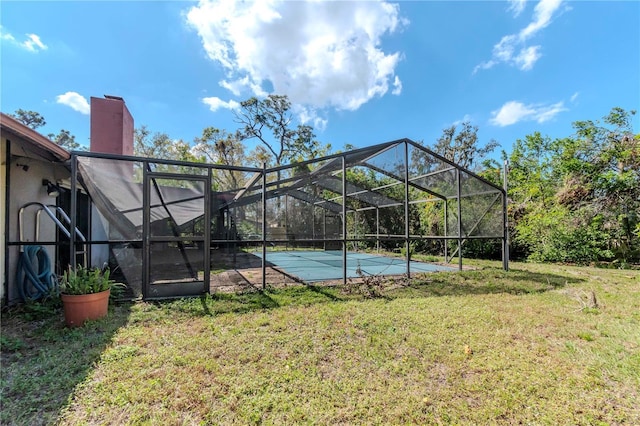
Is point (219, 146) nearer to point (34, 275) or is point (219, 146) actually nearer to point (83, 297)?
point (34, 275)

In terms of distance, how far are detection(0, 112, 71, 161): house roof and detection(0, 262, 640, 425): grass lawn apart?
82.2 inches

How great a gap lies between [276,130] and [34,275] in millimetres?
20288

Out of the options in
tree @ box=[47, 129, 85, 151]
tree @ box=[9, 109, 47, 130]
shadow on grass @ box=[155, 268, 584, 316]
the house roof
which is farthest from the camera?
tree @ box=[47, 129, 85, 151]

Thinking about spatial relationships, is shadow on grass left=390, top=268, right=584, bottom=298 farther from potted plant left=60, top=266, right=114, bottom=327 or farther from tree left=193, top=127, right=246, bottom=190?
tree left=193, top=127, right=246, bottom=190

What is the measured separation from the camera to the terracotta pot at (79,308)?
3.20 m

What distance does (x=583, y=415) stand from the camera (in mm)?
1833

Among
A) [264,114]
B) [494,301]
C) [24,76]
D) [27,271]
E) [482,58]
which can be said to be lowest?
[494,301]

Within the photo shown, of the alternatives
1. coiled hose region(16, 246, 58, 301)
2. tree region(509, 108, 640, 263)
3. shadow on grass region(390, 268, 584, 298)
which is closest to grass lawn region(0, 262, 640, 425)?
coiled hose region(16, 246, 58, 301)

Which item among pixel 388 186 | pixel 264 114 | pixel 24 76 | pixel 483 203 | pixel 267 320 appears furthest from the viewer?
pixel 264 114

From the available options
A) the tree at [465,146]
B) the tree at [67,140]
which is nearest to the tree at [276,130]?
the tree at [465,146]

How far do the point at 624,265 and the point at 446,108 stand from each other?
1372 centimetres

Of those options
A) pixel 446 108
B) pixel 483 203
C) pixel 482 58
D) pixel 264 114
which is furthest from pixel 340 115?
pixel 483 203

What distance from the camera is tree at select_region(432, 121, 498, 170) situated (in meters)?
20.2

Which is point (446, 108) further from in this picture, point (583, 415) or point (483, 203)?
point (583, 415)
